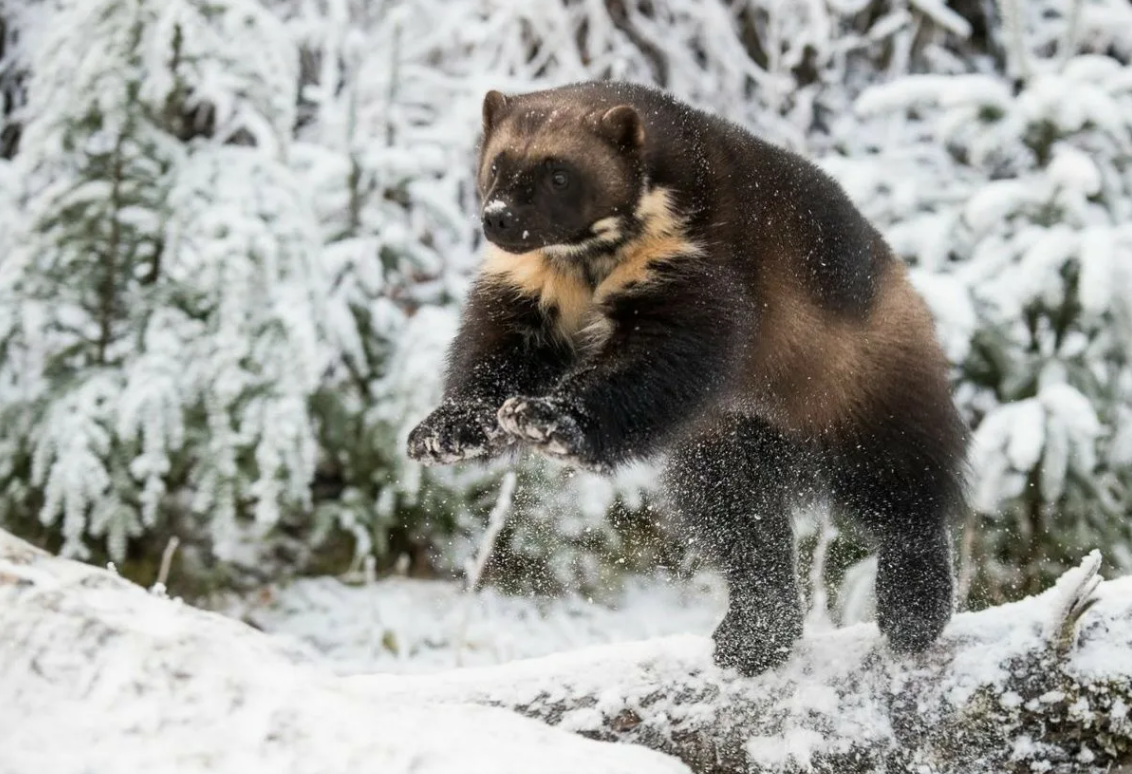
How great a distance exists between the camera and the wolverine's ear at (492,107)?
2951 millimetres

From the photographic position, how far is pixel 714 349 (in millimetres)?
2635

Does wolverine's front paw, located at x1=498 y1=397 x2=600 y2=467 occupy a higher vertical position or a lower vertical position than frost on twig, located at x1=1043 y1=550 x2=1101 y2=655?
higher

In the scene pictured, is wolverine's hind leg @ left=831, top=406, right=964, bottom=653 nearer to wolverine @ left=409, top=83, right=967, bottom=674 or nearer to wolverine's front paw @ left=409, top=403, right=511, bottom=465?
wolverine @ left=409, top=83, right=967, bottom=674

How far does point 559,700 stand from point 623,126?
1267 mm

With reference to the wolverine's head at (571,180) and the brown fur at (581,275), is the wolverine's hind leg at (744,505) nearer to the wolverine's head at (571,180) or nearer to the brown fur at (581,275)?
the brown fur at (581,275)

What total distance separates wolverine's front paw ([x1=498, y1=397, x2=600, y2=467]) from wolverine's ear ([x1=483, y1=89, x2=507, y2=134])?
32.9 inches

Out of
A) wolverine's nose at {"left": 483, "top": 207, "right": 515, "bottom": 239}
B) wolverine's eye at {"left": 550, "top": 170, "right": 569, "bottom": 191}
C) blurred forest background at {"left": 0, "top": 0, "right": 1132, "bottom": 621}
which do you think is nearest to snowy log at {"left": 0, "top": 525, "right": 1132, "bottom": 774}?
wolverine's nose at {"left": 483, "top": 207, "right": 515, "bottom": 239}

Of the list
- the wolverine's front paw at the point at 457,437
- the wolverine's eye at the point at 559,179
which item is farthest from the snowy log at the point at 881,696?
the wolverine's eye at the point at 559,179

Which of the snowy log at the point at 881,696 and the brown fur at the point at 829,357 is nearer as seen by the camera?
the snowy log at the point at 881,696

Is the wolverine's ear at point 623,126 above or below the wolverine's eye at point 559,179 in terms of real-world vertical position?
above

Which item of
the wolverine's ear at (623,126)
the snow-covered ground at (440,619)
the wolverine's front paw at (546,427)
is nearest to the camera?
the wolverine's front paw at (546,427)

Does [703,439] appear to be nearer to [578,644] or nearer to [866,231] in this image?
[866,231]

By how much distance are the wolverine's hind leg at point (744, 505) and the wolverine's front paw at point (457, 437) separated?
645 millimetres

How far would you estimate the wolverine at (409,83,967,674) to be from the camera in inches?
104
